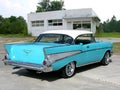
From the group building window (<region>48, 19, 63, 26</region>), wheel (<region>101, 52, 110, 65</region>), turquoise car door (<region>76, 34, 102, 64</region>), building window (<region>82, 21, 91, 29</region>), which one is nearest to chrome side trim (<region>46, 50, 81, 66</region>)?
turquoise car door (<region>76, 34, 102, 64</region>)

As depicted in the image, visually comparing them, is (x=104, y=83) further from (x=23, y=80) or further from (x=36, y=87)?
(x=23, y=80)

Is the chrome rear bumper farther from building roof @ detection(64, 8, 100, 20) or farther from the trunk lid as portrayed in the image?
building roof @ detection(64, 8, 100, 20)

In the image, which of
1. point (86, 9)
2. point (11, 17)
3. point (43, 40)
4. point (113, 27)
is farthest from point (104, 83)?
point (113, 27)

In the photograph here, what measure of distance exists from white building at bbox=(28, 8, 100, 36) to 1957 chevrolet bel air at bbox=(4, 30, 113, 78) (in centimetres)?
2726

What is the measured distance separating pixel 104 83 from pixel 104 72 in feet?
5.07

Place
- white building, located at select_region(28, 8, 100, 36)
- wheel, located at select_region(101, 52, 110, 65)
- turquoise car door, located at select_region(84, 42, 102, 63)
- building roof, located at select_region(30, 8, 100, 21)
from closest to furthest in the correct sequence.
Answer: turquoise car door, located at select_region(84, 42, 102, 63) → wheel, located at select_region(101, 52, 110, 65) → building roof, located at select_region(30, 8, 100, 21) → white building, located at select_region(28, 8, 100, 36)

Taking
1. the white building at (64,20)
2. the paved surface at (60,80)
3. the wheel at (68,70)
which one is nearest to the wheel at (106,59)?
the paved surface at (60,80)

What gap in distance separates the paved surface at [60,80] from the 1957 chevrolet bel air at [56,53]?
1.19ft

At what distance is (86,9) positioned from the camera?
3578 centimetres

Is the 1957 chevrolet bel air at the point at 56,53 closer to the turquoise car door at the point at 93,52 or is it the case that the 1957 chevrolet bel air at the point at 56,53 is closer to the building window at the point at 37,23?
the turquoise car door at the point at 93,52

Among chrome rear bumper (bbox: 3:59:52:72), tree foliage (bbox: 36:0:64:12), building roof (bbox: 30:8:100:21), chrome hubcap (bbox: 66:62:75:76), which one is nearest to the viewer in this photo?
chrome rear bumper (bbox: 3:59:52:72)

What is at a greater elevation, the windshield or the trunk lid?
the windshield

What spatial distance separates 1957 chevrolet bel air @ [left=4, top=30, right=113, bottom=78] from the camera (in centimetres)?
617

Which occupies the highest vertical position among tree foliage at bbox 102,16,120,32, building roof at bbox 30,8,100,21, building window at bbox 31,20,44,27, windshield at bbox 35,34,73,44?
building roof at bbox 30,8,100,21
